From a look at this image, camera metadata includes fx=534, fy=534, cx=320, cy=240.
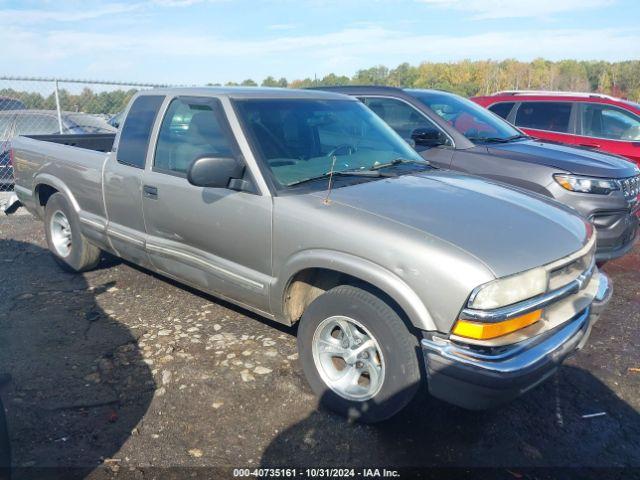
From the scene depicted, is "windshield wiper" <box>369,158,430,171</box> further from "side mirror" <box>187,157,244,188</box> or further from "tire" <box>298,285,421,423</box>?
"tire" <box>298,285,421,423</box>

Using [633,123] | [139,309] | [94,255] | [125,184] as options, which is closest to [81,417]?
[139,309]

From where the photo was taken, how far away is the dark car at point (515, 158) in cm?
511

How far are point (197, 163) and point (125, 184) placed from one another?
53.6 inches

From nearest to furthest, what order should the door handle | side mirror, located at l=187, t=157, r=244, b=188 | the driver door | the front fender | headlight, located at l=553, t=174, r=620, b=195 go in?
the front fender → side mirror, located at l=187, t=157, r=244, b=188 → the driver door → the door handle → headlight, located at l=553, t=174, r=620, b=195

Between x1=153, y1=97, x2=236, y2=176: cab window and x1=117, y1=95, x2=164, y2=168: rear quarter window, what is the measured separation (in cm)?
18

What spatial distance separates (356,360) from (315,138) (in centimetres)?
160

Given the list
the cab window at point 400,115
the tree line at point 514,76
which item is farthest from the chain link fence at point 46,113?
the tree line at point 514,76

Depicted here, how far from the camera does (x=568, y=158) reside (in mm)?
5430

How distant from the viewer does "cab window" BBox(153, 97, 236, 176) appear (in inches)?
145

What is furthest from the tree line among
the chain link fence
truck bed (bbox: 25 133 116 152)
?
truck bed (bbox: 25 133 116 152)

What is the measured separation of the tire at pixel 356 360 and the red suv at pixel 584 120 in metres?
5.94

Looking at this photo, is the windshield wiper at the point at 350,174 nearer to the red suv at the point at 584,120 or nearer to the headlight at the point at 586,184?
the headlight at the point at 586,184

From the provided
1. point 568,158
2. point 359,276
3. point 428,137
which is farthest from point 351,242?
point 568,158

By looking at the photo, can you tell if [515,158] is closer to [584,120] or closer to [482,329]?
[584,120]
